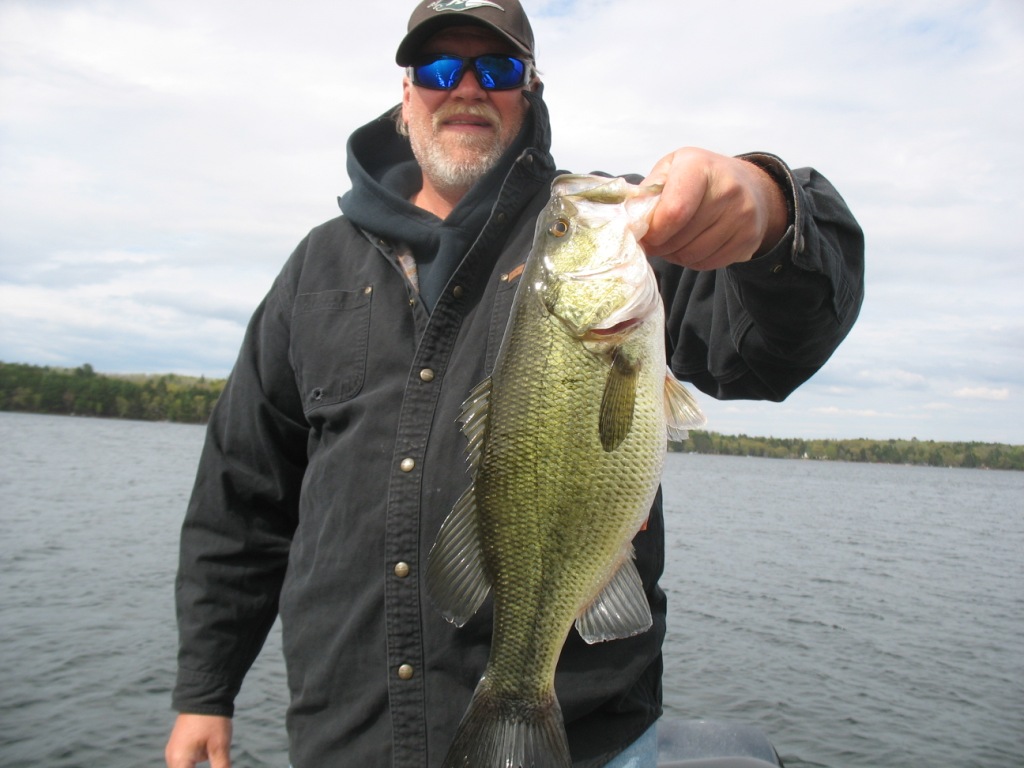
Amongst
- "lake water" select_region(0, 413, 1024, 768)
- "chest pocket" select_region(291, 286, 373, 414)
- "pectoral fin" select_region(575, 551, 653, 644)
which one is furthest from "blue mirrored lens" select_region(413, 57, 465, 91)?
"lake water" select_region(0, 413, 1024, 768)

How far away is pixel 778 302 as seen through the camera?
7.53 feet

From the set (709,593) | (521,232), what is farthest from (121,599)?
(521,232)

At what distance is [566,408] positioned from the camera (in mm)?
2062

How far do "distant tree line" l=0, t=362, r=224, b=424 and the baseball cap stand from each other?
4024 inches

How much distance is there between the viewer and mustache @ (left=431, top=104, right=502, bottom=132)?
3.20m

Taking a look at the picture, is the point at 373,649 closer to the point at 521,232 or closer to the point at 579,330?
the point at 579,330

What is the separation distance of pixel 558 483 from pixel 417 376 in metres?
0.83

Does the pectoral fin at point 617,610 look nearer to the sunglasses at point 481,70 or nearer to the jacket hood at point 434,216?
the jacket hood at point 434,216

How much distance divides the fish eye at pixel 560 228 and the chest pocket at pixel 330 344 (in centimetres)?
99

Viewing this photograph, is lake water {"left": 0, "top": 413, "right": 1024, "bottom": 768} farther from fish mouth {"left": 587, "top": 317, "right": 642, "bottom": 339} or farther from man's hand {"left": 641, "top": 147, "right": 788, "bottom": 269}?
man's hand {"left": 641, "top": 147, "right": 788, "bottom": 269}

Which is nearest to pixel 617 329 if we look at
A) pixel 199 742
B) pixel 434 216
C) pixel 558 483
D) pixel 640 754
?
pixel 558 483

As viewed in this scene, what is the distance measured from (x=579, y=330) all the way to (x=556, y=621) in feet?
2.48

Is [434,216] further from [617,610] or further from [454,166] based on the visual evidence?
[617,610]

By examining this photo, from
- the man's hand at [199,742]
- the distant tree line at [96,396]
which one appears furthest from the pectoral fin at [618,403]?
the distant tree line at [96,396]
